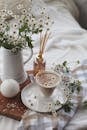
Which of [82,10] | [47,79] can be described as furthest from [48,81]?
[82,10]

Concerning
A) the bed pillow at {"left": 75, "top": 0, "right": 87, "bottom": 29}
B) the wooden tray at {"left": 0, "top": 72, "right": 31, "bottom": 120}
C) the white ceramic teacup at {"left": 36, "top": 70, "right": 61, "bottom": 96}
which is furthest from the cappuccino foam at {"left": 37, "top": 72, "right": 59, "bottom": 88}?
the bed pillow at {"left": 75, "top": 0, "right": 87, "bottom": 29}

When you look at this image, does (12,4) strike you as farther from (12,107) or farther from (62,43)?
(12,107)

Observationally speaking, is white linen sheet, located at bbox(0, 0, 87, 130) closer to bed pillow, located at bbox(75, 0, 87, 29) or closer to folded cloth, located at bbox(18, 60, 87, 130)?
folded cloth, located at bbox(18, 60, 87, 130)

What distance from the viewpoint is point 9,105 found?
1121mm

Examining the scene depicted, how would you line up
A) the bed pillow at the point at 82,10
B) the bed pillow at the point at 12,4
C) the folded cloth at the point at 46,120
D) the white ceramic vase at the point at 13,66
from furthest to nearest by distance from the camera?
1. the bed pillow at the point at 82,10
2. the bed pillow at the point at 12,4
3. the white ceramic vase at the point at 13,66
4. the folded cloth at the point at 46,120

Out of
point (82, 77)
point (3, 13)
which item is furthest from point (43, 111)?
point (3, 13)

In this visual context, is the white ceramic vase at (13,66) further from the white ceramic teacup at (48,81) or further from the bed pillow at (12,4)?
the bed pillow at (12,4)

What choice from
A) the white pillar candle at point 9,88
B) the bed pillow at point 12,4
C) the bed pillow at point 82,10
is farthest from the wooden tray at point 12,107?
the bed pillow at point 82,10

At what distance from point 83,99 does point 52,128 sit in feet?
0.69

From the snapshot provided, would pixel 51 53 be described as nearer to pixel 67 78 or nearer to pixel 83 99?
pixel 67 78

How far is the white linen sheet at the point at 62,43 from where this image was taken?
110 centimetres

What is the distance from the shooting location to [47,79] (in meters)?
1.15

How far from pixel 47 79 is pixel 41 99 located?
82 mm

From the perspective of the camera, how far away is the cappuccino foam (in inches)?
44.1
